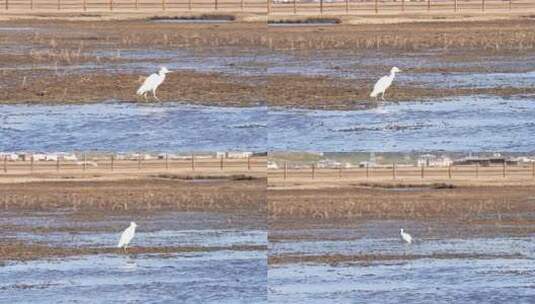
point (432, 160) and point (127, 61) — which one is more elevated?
point (127, 61)

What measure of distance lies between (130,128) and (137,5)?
4.88m

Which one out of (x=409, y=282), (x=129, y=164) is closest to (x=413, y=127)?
(x=409, y=282)

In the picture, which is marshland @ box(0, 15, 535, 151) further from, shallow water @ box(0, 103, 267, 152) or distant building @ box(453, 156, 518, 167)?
distant building @ box(453, 156, 518, 167)

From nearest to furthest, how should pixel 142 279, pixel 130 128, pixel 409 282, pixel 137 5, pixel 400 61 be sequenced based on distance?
pixel 130 128 < pixel 142 279 < pixel 409 282 < pixel 400 61 < pixel 137 5

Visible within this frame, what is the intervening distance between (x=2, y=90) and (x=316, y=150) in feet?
9.77

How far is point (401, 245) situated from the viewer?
17.8 meters

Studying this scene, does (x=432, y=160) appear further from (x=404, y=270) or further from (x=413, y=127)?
(x=413, y=127)

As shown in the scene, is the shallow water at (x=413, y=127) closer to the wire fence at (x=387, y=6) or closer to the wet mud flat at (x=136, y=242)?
the wet mud flat at (x=136, y=242)

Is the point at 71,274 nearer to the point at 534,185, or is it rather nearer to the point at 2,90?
the point at 2,90

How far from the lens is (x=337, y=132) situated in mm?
15625

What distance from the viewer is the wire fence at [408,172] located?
18250 millimetres

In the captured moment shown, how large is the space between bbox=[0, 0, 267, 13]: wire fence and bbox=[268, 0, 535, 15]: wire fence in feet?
1.39

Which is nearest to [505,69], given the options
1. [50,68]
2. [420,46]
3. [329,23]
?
[420,46]

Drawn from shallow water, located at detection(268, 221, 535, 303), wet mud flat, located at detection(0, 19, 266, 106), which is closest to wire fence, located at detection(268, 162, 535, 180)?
shallow water, located at detection(268, 221, 535, 303)
